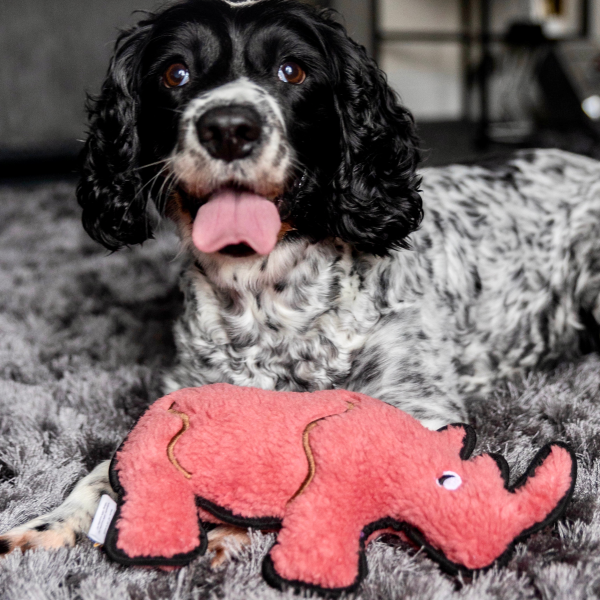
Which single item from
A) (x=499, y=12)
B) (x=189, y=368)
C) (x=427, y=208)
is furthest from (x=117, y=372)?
(x=499, y=12)

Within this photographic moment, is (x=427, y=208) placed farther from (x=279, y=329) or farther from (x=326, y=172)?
(x=279, y=329)

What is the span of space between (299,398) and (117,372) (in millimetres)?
919

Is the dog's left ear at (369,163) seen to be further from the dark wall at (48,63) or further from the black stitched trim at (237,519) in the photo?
the dark wall at (48,63)

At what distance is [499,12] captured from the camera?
8367mm

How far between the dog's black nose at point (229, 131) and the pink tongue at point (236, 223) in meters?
0.10

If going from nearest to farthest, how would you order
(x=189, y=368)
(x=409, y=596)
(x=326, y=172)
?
1. (x=409, y=596)
2. (x=326, y=172)
3. (x=189, y=368)

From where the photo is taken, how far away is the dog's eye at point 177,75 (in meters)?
1.53

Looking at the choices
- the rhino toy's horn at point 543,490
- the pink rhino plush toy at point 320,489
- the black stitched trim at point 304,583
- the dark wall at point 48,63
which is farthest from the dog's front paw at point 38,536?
the dark wall at point 48,63

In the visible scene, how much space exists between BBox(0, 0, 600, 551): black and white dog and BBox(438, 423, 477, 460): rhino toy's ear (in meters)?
0.30

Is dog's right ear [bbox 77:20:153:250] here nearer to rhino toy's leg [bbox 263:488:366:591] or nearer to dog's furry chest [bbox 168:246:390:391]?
dog's furry chest [bbox 168:246:390:391]

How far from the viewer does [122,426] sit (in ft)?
5.42

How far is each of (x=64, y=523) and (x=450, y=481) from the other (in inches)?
27.8

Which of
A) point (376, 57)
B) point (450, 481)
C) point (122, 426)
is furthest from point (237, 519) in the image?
point (376, 57)

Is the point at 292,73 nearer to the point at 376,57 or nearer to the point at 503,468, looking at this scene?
the point at 503,468
